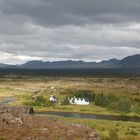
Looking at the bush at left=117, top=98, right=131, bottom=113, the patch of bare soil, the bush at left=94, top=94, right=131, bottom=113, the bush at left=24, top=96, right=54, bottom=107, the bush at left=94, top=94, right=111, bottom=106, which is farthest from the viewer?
the bush at left=94, top=94, right=111, bottom=106

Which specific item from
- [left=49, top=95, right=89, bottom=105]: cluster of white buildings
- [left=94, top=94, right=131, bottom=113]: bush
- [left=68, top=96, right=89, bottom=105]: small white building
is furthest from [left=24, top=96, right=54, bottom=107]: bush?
[left=94, top=94, right=131, bottom=113]: bush

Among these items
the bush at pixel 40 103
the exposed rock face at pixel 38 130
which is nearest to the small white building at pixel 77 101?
the bush at pixel 40 103

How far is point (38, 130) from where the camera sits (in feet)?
80.9

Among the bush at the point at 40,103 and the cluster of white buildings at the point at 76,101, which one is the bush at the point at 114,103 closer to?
the cluster of white buildings at the point at 76,101

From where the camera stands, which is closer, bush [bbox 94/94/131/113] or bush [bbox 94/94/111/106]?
bush [bbox 94/94/131/113]

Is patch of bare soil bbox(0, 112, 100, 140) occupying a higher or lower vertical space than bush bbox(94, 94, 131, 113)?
higher

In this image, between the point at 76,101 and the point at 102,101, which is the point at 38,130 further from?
the point at 76,101

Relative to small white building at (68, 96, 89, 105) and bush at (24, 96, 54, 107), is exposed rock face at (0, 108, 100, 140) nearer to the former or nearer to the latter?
bush at (24, 96, 54, 107)

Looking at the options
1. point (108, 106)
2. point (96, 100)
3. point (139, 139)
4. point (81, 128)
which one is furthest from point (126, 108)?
point (81, 128)

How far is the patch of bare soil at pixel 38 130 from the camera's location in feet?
77.8

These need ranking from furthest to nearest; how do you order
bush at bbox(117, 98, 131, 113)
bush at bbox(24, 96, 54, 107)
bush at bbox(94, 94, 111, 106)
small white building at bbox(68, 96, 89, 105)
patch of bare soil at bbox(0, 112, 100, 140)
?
small white building at bbox(68, 96, 89, 105), bush at bbox(94, 94, 111, 106), bush at bbox(24, 96, 54, 107), bush at bbox(117, 98, 131, 113), patch of bare soil at bbox(0, 112, 100, 140)

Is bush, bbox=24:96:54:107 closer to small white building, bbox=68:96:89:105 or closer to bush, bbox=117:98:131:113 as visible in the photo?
small white building, bbox=68:96:89:105

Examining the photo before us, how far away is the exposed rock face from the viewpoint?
2372 centimetres

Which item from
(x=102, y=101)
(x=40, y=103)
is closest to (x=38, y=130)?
(x=40, y=103)
